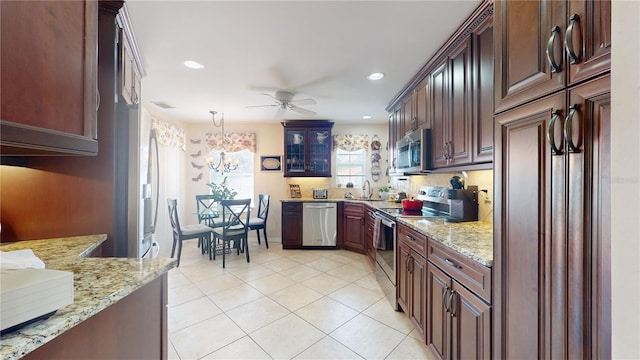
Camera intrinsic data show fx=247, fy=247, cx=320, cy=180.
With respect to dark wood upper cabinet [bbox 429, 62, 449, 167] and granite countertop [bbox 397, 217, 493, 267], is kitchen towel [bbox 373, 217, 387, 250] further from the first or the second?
dark wood upper cabinet [bbox 429, 62, 449, 167]

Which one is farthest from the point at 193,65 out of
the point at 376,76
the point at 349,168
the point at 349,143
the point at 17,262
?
the point at 349,168

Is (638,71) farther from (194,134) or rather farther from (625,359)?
(194,134)

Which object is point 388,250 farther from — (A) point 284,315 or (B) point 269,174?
(B) point 269,174

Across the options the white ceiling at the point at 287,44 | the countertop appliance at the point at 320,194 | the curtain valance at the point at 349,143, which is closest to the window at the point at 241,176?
the countertop appliance at the point at 320,194

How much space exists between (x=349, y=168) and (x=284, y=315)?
11.0ft

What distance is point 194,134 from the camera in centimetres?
513

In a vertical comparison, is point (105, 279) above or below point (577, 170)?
below

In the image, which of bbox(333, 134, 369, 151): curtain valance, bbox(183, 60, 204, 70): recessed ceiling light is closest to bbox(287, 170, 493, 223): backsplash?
bbox(333, 134, 369, 151): curtain valance

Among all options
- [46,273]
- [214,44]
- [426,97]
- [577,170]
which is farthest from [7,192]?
[426,97]

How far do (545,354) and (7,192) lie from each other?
2759 mm

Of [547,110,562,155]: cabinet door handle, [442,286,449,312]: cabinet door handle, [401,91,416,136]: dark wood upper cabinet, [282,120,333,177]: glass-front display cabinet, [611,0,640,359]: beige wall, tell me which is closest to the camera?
[611,0,640,359]: beige wall

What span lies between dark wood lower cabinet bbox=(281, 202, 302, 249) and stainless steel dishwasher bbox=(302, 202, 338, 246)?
106 millimetres

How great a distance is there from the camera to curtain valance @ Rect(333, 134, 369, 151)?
507cm

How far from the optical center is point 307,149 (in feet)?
15.8
